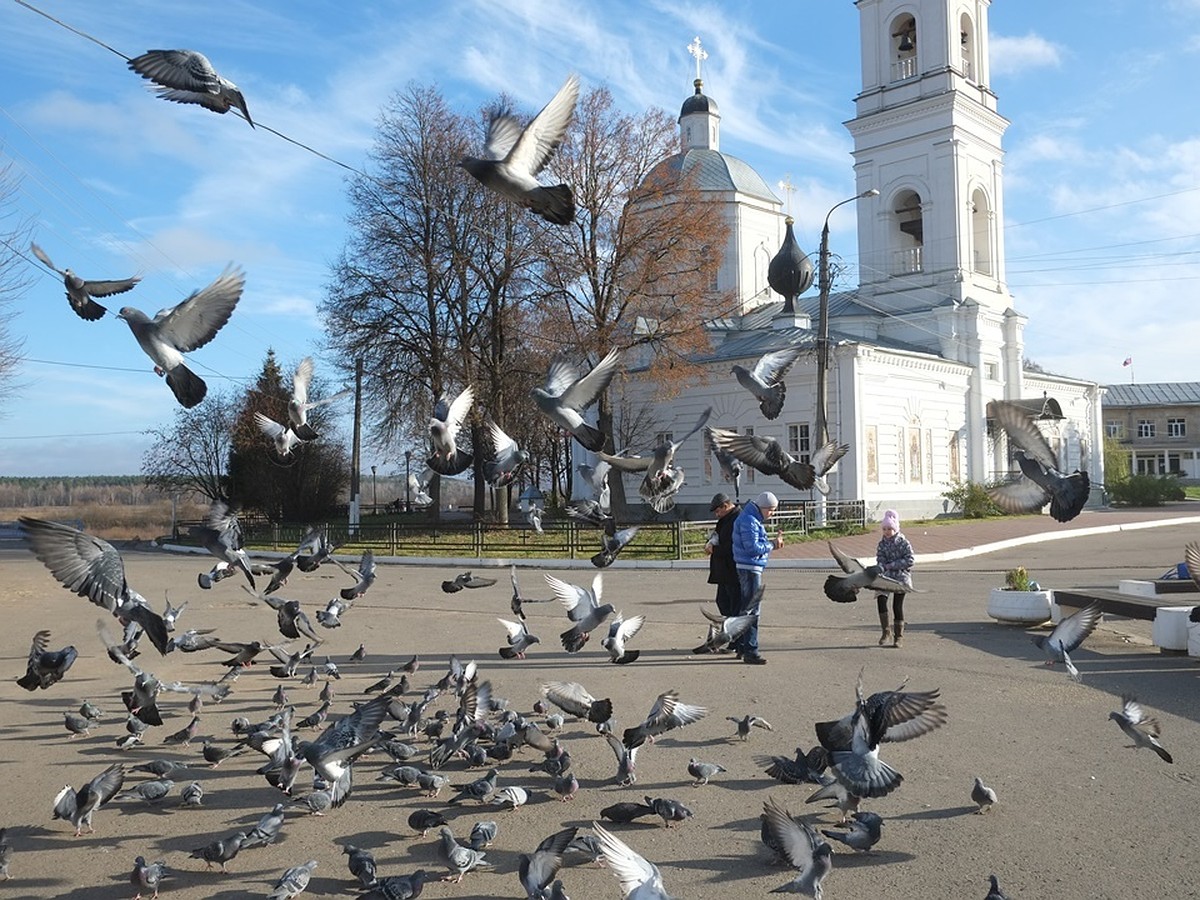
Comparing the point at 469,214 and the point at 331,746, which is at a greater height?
the point at 469,214

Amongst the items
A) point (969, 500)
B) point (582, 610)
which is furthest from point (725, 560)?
point (969, 500)

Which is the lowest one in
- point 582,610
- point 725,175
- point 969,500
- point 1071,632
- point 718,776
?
point 718,776

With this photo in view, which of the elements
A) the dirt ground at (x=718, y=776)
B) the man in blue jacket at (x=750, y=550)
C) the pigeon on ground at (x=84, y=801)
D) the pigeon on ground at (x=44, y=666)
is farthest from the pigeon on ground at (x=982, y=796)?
the pigeon on ground at (x=44, y=666)

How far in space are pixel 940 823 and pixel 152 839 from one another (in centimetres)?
446

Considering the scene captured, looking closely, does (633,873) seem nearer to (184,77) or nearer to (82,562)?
(82,562)

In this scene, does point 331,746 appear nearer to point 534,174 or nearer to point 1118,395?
point 534,174

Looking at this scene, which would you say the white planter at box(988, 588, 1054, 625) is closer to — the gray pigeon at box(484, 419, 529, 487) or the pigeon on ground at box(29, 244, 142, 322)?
the gray pigeon at box(484, 419, 529, 487)

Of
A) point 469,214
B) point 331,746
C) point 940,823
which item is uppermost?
point 469,214

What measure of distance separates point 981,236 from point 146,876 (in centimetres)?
4386

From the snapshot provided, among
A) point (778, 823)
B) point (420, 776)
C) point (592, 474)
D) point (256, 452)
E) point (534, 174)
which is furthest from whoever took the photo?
point (256, 452)

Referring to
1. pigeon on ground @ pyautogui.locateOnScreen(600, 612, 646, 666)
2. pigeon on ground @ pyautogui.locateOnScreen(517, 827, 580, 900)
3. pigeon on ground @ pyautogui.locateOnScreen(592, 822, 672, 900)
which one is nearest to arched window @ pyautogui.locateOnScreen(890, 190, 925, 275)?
pigeon on ground @ pyautogui.locateOnScreen(600, 612, 646, 666)

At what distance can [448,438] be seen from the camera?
6.74m

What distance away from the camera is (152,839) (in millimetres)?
5344

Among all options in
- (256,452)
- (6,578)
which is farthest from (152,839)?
(256,452)
